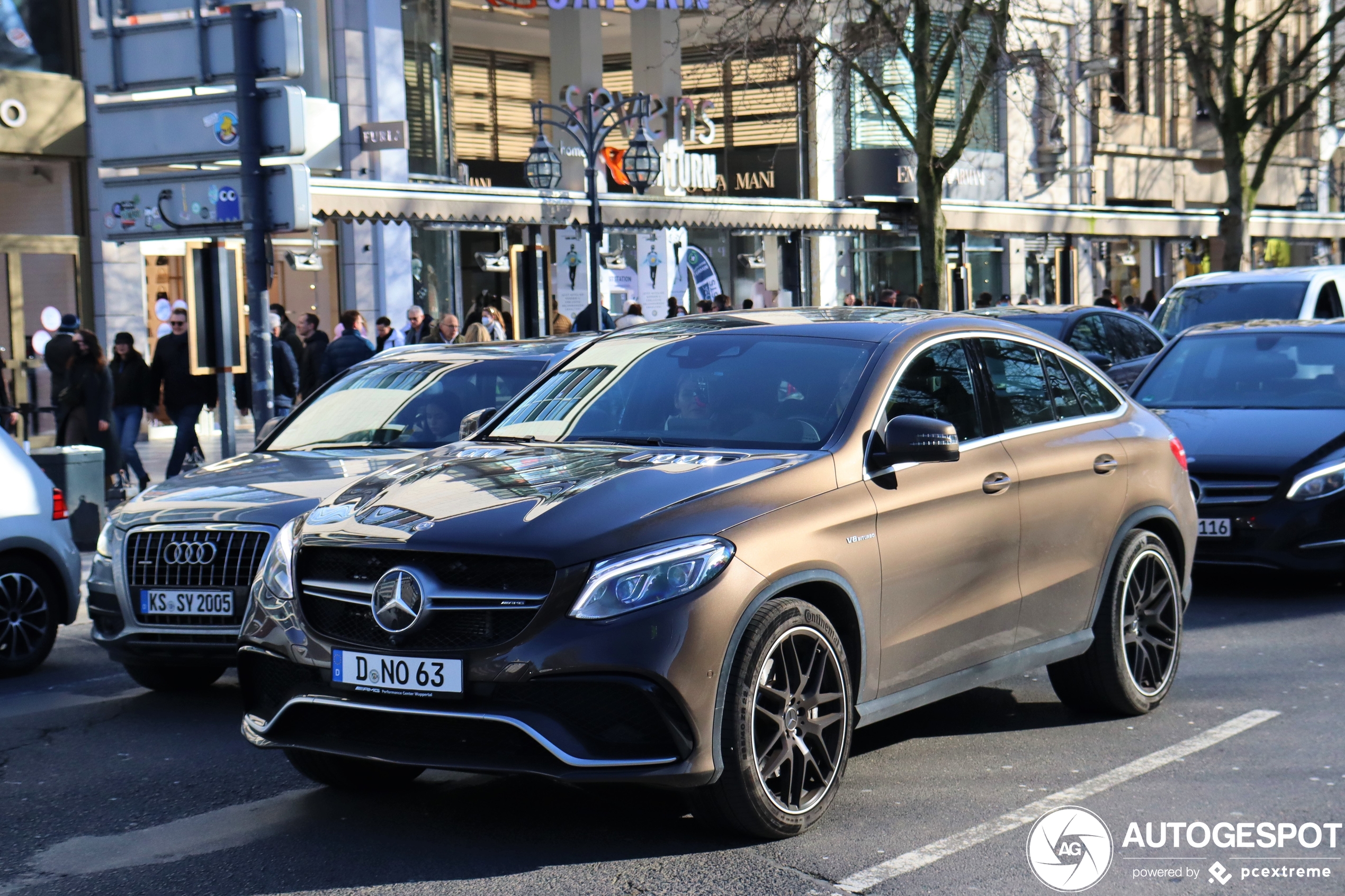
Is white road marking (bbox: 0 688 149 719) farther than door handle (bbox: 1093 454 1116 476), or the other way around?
white road marking (bbox: 0 688 149 719)

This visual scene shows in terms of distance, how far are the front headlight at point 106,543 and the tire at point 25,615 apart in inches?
33.3

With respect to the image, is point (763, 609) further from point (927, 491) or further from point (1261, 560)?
point (1261, 560)

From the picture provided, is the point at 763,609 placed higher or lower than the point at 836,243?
lower

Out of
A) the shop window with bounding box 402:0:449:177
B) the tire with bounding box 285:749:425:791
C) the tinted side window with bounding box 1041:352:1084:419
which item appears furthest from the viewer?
the shop window with bounding box 402:0:449:177

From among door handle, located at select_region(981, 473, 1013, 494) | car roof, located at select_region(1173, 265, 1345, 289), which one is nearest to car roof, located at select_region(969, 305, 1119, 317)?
car roof, located at select_region(1173, 265, 1345, 289)

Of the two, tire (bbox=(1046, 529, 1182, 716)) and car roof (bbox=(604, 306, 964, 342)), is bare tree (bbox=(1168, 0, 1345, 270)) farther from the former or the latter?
car roof (bbox=(604, 306, 964, 342))

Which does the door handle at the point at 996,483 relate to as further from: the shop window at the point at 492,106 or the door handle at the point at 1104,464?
the shop window at the point at 492,106

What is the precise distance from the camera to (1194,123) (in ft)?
151

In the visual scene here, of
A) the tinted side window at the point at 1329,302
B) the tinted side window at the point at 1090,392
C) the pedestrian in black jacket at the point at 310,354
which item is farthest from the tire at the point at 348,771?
the pedestrian in black jacket at the point at 310,354

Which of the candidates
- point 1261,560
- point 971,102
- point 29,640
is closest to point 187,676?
point 29,640

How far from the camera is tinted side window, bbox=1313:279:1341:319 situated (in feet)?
55.4

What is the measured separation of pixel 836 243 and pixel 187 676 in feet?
93.7

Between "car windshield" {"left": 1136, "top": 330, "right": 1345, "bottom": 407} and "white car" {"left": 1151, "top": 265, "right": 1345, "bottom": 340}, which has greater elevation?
"white car" {"left": 1151, "top": 265, "right": 1345, "bottom": 340}

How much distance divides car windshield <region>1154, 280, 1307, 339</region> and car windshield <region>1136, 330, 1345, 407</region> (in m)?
5.25
